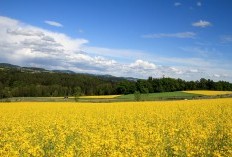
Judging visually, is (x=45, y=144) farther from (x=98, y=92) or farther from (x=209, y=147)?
(x=98, y=92)

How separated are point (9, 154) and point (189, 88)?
350 feet

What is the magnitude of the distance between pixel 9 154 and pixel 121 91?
10436 centimetres

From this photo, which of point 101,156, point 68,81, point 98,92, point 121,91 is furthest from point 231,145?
point 68,81

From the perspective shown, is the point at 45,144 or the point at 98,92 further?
the point at 98,92

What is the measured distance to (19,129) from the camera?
15.7 metres

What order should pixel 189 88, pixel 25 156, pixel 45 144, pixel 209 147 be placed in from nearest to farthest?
pixel 25 156, pixel 209 147, pixel 45 144, pixel 189 88

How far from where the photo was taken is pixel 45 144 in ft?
42.9

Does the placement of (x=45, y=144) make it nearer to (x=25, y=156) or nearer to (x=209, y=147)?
(x=25, y=156)

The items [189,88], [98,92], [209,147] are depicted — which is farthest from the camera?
[98,92]

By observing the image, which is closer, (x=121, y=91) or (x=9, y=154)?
(x=9, y=154)

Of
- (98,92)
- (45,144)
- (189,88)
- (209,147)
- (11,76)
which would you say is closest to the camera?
(209,147)

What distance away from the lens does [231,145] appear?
38.9ft

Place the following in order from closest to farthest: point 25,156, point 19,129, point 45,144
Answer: point 25,156 < point 45,144 < point 19,129

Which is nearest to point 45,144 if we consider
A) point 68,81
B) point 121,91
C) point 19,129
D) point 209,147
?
point 19,129
